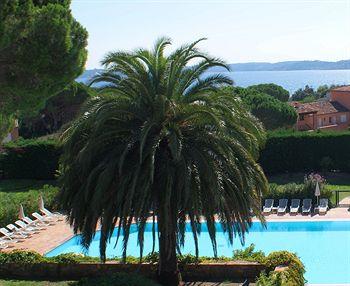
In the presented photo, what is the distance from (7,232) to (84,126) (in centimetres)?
899

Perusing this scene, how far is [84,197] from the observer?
13109mm

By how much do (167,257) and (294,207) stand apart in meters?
11.5

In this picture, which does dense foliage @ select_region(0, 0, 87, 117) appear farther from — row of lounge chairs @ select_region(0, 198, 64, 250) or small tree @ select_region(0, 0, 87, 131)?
row of lounge chairs @ select_region(0, 198, 64, 250)

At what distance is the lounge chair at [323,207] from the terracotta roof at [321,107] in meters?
40.4

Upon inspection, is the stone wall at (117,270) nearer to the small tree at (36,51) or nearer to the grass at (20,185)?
the small tree at (36,51)

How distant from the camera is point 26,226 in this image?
70.2 feet

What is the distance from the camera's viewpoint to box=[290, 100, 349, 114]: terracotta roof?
2534 inches

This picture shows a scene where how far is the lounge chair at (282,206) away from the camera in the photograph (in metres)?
23.6

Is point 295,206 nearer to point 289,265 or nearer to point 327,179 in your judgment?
point 327,179

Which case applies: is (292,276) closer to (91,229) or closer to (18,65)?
(91,229)

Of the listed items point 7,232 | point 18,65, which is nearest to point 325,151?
point 7,232

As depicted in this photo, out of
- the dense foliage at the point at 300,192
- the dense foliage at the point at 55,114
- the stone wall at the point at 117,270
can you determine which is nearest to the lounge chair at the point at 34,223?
the stone wall at the point at 117,270

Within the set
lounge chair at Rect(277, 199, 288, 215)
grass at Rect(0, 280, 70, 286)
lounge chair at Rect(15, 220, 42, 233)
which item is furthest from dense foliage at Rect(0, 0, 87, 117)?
lounge chair at Rect(277, 199, 288, 215)

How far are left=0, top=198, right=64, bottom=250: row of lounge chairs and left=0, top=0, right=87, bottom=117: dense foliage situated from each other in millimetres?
8190
